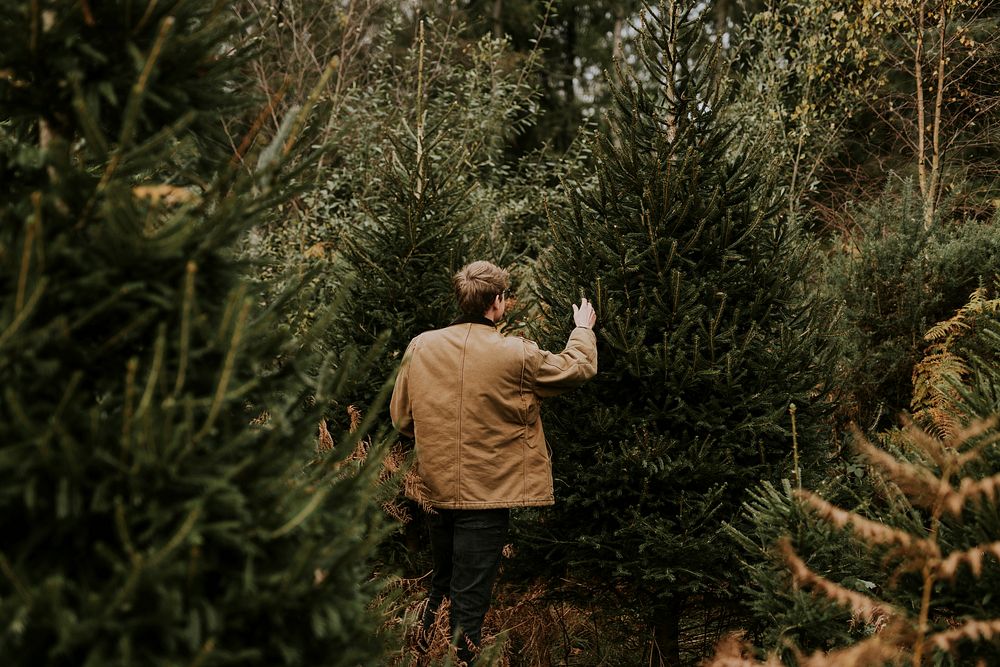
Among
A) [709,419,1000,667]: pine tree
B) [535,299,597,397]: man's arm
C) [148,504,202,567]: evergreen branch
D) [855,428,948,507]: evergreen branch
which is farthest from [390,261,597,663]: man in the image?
[148,504,202,567]: evergreen branch

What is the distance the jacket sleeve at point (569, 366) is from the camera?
3959 millimetres

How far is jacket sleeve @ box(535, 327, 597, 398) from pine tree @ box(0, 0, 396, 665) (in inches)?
76.9

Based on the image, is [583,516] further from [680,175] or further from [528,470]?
[680,175]

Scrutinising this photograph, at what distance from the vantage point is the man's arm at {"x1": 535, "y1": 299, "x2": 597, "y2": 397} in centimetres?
396

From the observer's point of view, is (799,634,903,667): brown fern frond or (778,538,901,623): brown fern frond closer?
(799,634,903,667): brown fern frond

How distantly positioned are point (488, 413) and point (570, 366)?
496 millimetres

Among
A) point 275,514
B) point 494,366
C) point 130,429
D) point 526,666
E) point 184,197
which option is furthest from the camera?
point 526,666

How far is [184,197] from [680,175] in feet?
10.2

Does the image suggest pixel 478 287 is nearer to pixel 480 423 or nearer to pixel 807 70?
pixel 480 423

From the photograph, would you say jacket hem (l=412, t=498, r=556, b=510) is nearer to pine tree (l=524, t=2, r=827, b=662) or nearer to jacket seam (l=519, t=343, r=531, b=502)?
jacket seam (l=519, t=343, r=531, b=502)

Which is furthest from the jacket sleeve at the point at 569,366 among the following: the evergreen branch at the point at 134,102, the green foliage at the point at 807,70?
the green foliage at the point at 807,70

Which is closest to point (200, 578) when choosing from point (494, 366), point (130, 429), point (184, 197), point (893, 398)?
point (130, 429)

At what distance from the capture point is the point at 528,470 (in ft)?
13.4

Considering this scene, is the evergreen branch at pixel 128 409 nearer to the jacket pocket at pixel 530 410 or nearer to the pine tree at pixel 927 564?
the pine tree at pixel 927 564
